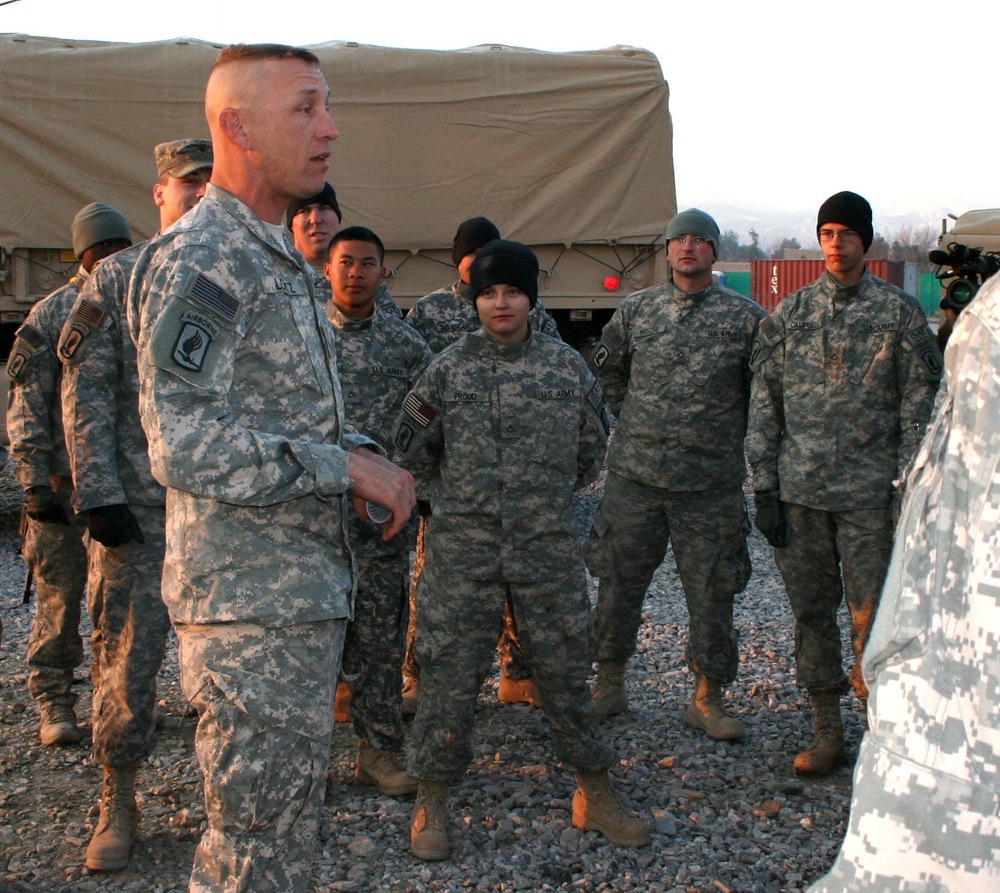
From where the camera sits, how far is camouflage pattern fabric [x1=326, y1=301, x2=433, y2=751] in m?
Answer: 4.02

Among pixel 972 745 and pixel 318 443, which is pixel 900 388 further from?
pixel 972 745

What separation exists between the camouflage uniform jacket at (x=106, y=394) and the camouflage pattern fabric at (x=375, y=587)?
2.36ft

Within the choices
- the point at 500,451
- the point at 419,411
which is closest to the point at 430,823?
the point at 500,451

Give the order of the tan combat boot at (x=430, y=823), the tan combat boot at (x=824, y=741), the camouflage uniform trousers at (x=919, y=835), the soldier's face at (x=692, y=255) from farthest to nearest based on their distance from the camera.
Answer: the soldier's face at (x=692, y=255) < the tan combat boot at (x=824, y=741) < the tan combat boot at (x=430, y=823) < the camouflage uniform trousers at (x=919, y=835)

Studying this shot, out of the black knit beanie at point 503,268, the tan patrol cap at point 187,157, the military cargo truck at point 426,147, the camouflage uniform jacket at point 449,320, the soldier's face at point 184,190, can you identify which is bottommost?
the camouflage uniform jacket at point 449,320

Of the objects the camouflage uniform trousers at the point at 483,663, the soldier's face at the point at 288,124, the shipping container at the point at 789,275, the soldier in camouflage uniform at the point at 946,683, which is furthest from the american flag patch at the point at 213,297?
the shipping container at the point at 789,275

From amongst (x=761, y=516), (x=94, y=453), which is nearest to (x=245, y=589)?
(x=94, y=453)

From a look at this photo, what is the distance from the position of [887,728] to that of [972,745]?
90mm

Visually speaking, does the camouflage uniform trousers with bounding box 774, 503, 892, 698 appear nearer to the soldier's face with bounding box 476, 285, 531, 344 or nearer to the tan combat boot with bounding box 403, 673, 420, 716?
the soldier's face with bounding box 476, 285, 531, 344

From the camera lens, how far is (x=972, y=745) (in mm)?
1281

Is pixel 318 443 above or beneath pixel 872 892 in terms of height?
above

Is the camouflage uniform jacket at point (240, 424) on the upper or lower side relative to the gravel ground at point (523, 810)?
upper

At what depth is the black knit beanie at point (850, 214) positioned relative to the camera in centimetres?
423

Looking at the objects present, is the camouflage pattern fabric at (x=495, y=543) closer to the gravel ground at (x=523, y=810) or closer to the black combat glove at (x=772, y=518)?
the gravel ground at (x=523, y=810)
